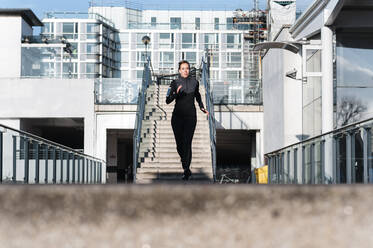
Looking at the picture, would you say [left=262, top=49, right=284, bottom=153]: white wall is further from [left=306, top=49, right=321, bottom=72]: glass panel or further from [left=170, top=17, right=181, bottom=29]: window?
[left=170, top=17, right=181, bottom=29]: window

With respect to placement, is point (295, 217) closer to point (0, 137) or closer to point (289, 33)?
point (0, 137)

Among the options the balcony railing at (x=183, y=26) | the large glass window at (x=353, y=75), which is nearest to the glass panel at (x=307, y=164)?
the large glass window at (x=353, y=75)

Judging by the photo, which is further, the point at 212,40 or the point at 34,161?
the point at 212,40

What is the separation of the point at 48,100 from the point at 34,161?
18.7 metres

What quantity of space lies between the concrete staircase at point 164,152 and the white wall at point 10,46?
12.0 meters

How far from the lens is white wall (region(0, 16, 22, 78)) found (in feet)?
108

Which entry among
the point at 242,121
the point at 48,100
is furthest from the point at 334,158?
the point at 48,100

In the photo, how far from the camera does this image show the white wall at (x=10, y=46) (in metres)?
32.8

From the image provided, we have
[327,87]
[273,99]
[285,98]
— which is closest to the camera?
[327,87]

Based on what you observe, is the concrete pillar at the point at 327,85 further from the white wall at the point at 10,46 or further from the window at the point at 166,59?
the window at the point at 166,59

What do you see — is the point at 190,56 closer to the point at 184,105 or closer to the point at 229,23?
the point at 229,23

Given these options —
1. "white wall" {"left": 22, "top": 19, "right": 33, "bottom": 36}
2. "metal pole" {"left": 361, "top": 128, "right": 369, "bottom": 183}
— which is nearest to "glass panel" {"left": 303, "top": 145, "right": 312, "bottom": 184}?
"metal pole" {"left": 361, "top": 128, "right": 369, "bottom": 183}

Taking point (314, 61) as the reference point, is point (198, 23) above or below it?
above

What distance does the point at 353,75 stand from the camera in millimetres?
19328
